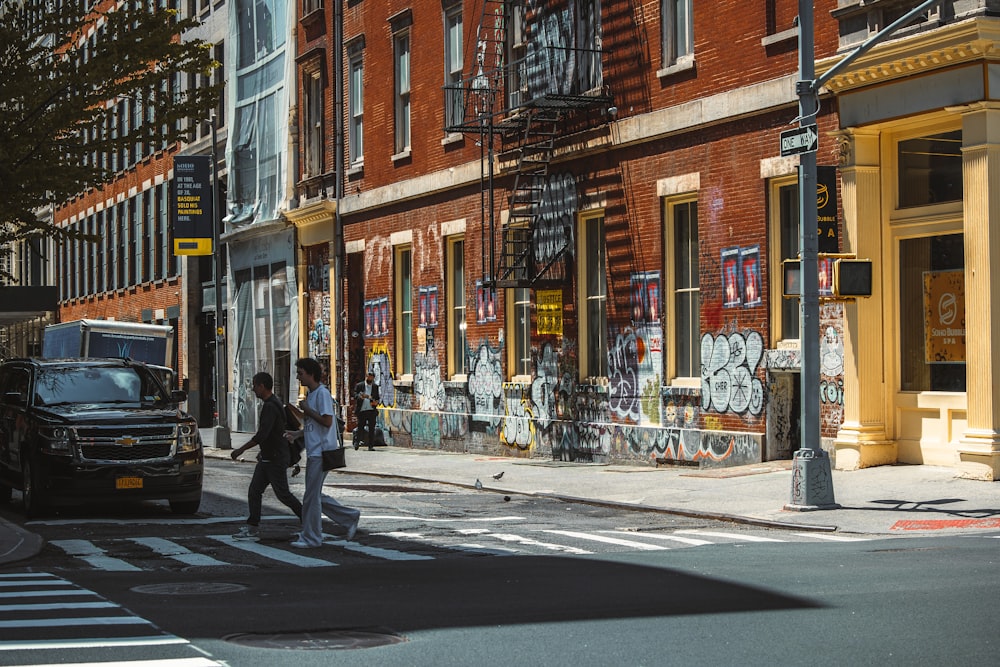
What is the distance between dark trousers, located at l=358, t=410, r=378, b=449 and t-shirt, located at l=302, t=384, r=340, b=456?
57.2 ft

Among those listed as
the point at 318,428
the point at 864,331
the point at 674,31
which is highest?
the point at 674,31

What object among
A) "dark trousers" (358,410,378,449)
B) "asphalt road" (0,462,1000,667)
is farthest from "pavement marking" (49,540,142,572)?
"dark trousers" (358,410,378,449)

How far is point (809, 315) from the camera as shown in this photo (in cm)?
1667

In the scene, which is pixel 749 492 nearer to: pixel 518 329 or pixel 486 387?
pixel 518 329

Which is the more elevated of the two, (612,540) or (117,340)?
(117,340)

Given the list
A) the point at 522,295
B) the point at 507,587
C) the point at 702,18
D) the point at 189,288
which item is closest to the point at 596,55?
the point at 702,18

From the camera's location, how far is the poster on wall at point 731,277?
71.3 feet

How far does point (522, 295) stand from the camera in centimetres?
2797

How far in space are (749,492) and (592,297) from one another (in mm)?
7682

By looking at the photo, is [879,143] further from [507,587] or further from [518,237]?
A: [507,587]

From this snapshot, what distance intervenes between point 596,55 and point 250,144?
17548 millimetres

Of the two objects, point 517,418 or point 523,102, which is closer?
point 523,102

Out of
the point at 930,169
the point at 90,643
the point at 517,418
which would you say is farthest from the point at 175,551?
Result: the point at 517,418

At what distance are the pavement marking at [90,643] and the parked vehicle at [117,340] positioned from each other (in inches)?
1067
